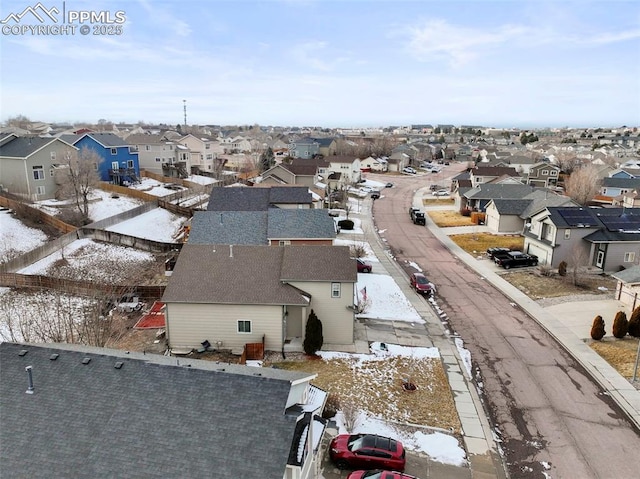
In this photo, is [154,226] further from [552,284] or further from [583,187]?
[583,187]

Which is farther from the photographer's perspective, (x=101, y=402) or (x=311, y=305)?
(x=311, y=305)

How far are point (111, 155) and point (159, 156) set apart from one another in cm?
1276

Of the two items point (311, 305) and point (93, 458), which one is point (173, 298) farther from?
point (93, 458)

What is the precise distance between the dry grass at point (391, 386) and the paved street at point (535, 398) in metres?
2.20

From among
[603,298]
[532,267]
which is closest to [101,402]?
[603,298]

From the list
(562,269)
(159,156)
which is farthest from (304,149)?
(562,269)

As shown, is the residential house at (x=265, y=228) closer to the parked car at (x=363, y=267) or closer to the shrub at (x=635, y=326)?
the parked car at (x=363, y=267)

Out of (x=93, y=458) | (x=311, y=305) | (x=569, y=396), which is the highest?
(x=93, y=458)

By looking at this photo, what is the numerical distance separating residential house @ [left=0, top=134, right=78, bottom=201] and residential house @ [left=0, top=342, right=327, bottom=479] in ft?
144

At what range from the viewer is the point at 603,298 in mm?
33344

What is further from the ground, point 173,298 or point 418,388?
point 173,298

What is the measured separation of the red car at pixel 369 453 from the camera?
15664 mm

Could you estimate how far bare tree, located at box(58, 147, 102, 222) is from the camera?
4769 centimetres

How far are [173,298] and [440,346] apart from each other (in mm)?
15509
